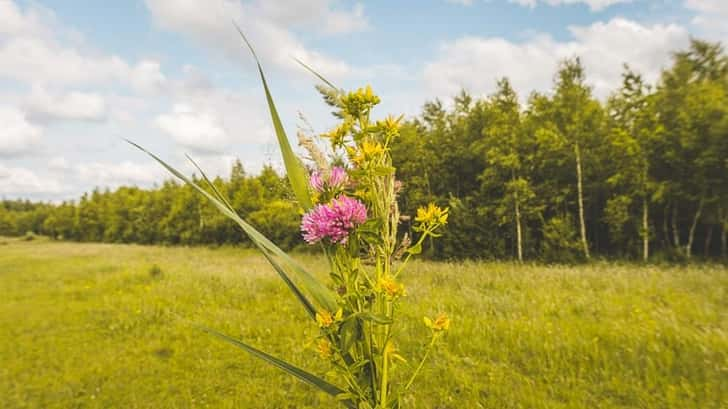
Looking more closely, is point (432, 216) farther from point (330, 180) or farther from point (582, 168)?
point (582, 168)

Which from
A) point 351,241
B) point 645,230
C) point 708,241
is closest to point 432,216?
point 351,241

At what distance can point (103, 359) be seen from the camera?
5.22 metres

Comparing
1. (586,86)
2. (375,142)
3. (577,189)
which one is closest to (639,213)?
(577,189)

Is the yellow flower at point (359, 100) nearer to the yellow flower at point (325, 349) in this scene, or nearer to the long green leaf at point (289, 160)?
the long green leaf at point (289, 160)

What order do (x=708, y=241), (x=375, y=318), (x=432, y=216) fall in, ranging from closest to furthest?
(x=375, y=318) < (x=432, y=216) < (x=708, y=241)

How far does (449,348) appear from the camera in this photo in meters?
4.46

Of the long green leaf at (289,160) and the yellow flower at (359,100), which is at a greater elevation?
the yellow flower at (359,100)

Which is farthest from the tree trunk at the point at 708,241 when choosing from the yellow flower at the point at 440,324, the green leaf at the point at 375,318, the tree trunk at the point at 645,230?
the green leaf at the point at 375,318

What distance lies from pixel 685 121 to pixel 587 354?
18.7 meters

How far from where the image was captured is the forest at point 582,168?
17359 mm

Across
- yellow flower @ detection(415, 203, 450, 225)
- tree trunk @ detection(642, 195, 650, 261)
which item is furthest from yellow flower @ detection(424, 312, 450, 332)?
tree trunk @ detection(642, 195, 650, 261)

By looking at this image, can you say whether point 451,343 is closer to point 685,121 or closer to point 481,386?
point 481,386

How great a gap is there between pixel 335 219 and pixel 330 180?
0.15 m

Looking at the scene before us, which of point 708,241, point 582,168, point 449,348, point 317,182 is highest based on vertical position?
point 582,168
